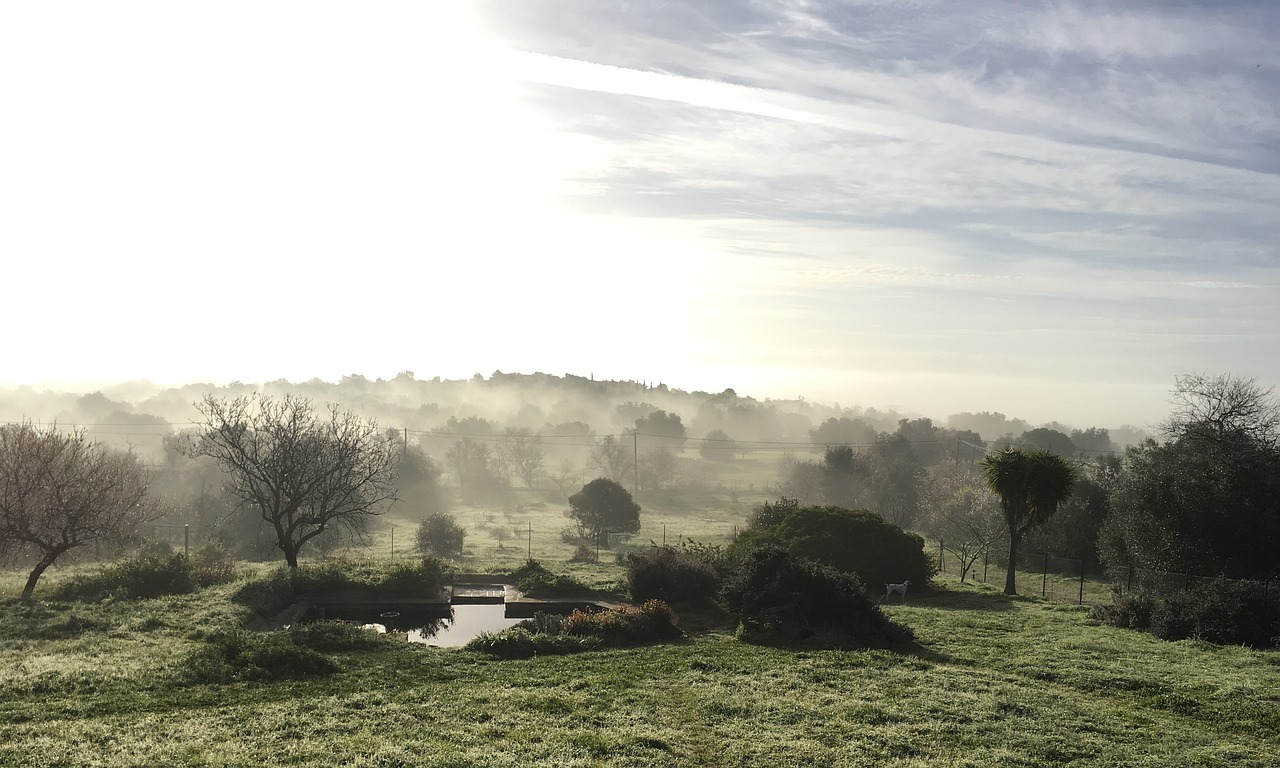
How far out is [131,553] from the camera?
124 feet

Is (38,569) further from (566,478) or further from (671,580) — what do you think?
(566,478)

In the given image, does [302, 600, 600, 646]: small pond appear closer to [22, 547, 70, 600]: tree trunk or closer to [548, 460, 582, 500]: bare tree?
[22, 547, 70, 600]: tree trunk

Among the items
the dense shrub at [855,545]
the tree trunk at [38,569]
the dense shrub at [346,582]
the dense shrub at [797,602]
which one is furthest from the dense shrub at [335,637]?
the dense shrub at [855,545]

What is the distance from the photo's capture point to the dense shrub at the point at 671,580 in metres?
24.5

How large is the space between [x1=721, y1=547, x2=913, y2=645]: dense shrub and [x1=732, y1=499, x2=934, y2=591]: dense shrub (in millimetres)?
5689

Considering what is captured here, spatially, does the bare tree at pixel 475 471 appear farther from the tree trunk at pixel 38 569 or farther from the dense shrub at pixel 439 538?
the tree trunk at pixel 38 569

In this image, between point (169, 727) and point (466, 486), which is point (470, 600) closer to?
point (169, 727)

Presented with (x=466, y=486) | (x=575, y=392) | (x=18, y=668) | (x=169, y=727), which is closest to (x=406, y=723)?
(x=169, y=727)

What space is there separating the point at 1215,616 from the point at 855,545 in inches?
435

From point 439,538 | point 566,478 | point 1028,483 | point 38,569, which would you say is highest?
point 1028,483

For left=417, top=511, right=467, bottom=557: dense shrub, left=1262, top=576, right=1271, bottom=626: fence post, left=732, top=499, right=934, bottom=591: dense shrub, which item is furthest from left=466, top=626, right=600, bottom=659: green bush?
left=417, top=511, right=467, bottom=557: dense shrub

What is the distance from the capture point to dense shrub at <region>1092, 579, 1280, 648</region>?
1891cm

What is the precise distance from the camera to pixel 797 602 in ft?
68.1

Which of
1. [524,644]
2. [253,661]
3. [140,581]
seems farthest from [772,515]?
[140,581]
